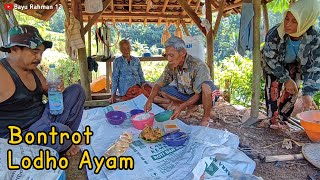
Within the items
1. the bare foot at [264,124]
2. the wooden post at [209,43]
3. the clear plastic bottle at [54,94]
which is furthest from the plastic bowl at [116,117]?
the wooden post at [209,43]

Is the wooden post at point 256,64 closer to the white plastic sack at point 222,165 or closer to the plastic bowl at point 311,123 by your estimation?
the plastic bowl at point 311,123

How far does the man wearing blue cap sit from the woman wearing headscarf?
6.57 ft

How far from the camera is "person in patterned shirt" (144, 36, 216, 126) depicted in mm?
2926

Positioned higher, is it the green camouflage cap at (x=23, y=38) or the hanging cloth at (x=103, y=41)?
the hanging cloth at (x=103, y=41)

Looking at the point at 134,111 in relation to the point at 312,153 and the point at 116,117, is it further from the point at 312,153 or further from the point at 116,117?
the point at 312,153

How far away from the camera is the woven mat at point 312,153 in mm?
2218

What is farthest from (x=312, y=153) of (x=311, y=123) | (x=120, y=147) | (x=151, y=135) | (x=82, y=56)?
(x=82, y=56)

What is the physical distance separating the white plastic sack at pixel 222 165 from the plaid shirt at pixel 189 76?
4.00 feet

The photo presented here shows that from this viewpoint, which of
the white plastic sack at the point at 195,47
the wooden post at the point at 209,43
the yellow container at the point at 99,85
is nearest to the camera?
the wooden post at the point at 209,43

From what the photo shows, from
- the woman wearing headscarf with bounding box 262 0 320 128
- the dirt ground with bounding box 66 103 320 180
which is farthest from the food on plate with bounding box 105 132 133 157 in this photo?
the woman wearing headscarf with bounding box 262 0 320 128

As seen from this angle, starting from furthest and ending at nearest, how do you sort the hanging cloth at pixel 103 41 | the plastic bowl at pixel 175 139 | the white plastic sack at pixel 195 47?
the hanging cloth at pixel 103 41, the white plastic sack at pixel 195 47, the plastic bowl at pixel 175 139

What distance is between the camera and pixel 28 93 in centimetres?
205

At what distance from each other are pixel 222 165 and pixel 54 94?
133 centimetres

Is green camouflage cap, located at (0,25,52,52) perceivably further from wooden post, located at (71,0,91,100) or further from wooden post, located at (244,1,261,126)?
wooden post, located at (244,1,261,126)
